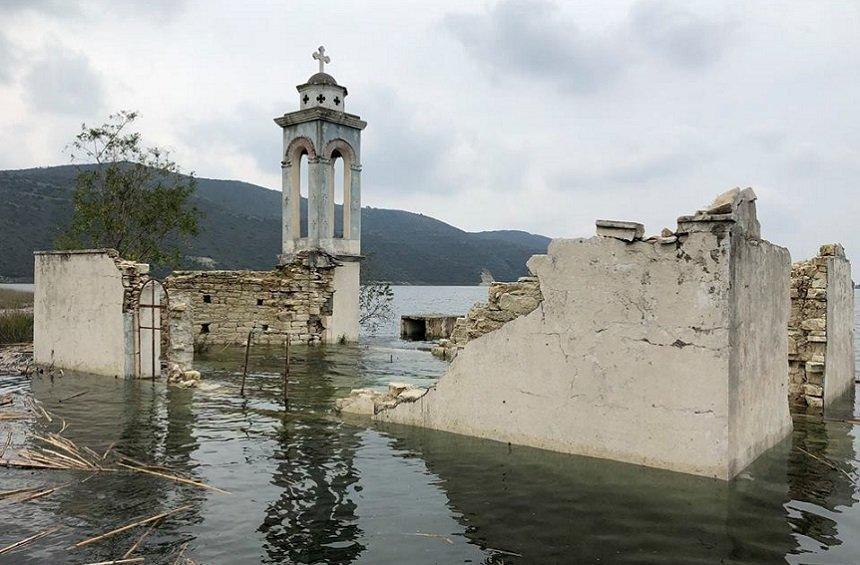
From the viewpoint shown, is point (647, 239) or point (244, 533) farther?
point (647, 239)

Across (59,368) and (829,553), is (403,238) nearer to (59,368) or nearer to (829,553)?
(59,368)

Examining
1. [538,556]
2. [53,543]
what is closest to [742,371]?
[538,556]

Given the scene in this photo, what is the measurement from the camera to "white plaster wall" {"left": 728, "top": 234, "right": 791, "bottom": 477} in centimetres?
684

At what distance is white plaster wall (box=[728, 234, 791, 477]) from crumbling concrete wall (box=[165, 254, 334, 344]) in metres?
14.8

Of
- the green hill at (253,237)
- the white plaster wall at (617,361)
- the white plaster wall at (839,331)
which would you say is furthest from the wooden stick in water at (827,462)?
the green hill at (253,237)

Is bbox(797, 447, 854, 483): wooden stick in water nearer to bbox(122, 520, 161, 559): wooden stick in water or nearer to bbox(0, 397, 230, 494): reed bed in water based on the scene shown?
bbox(0, 397, 230, 494): reed bed in water

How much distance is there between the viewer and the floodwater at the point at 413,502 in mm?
5320

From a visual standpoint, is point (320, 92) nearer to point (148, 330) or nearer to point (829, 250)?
point (148, 330)

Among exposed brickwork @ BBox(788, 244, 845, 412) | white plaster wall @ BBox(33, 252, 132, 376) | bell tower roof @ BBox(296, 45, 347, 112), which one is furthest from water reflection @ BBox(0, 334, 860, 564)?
bell tower roof @ BBox(296, 45, 347, 112)

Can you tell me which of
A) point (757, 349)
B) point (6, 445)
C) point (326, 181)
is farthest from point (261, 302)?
point (757, 349)

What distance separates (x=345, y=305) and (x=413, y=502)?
50.6 ft

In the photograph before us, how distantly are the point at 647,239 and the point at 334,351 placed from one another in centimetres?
1341

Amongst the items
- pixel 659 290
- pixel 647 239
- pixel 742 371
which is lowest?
pixel 742 371

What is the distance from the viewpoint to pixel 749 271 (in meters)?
7.18
